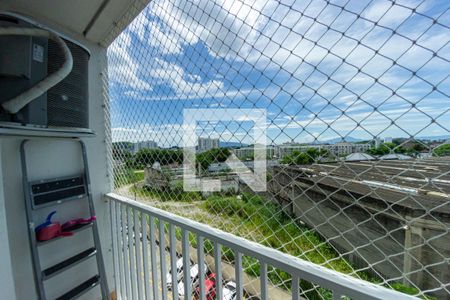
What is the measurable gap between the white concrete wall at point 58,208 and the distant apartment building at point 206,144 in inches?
44.0

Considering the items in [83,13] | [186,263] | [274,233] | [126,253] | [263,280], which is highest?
[83,13]

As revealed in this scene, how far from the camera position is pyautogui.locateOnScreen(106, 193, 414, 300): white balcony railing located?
0.64 m

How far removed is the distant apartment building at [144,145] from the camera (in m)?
1.70

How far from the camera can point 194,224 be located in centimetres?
108

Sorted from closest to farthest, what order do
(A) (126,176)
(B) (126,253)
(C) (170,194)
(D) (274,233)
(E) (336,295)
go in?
1. (E) (336,295)
2. (D) (274,233)
3. (C) (170,194)
4. (B) (126,253)
5. (A) (126,176)

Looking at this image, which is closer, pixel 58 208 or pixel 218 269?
pixel 218 269

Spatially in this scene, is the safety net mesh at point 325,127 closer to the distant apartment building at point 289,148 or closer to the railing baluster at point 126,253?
the distant apartment building at point 289,148

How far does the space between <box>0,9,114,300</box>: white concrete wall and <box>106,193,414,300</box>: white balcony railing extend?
206 mm

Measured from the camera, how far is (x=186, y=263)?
1.12 m

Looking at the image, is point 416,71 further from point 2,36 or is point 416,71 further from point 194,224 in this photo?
point 2,36

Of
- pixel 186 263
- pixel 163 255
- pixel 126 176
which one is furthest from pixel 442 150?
pixel 126 176

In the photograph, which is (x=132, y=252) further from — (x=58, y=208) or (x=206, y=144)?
(x=206, y=144)

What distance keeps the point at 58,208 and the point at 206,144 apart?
1335 millimetres

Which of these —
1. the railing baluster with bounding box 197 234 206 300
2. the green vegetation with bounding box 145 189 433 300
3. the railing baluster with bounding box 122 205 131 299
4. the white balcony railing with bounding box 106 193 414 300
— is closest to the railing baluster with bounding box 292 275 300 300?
the white balcony railing with bounding box 106 193 414 300
